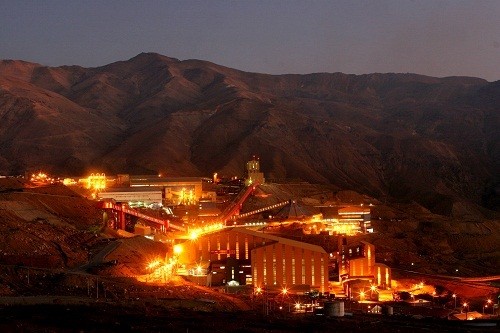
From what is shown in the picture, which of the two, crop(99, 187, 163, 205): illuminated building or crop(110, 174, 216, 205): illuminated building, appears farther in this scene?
crop(110, 174, 216, 205): illuminated building

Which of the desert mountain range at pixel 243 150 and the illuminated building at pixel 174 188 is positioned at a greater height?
the desert mountain range at pixel 243 150

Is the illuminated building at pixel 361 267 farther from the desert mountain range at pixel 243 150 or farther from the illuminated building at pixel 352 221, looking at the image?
the desert mountain range at pixel 243 150

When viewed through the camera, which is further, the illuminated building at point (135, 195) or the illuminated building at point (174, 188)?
the illuminated building at point (174, 188)

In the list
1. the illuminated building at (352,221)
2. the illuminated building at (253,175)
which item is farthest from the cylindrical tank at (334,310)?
the illuminated building at (253,175)

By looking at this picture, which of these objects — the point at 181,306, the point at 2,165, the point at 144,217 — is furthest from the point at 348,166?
the point at 181,306

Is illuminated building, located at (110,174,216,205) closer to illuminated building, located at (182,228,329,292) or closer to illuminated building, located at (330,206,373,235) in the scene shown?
illuminated building, located at (330,206,373,235)

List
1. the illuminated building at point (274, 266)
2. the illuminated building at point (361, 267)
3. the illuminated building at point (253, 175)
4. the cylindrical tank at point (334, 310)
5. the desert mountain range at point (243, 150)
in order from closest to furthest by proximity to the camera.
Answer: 1. the cylindrical tank at point (334, 310)
2. the illuminated building at point (274, 266)
3. the illuminated building at point (361, 267)
4. the illuminated building at point (253, 175)
5. the desert mountain range at point (243, 150)

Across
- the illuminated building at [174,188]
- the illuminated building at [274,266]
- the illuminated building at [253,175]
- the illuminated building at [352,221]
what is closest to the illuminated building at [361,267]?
the illuminated building at [274,266]

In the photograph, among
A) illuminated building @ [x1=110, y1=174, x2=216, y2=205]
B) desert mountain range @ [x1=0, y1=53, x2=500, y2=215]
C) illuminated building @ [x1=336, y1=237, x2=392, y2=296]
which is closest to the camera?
illuminated building @ [x1=336, y1=237, x2=392, y2=296]

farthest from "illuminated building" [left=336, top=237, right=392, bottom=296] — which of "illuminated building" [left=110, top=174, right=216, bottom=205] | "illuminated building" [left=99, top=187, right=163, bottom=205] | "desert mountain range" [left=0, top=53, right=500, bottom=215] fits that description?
"desert mountain range" [left=0, top=53, right=500, bottom=215]

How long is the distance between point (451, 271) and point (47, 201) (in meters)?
33.3

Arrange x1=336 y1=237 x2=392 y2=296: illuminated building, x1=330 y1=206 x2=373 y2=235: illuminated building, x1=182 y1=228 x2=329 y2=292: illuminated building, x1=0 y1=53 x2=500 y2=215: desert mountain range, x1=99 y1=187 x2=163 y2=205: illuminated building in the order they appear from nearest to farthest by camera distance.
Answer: x1=182 y1=228 x2=329 y2=292: illuminated building → x1=336 y1=237 x2=392 y2=296: illuminated building → x1=330 y1=206 x2=373 y2=235: illuminated building → x1=99 y1=187 x2=163 y2=205: illuminated building → x1=0 y1=53 x2=500 y2=215: desert mountain range

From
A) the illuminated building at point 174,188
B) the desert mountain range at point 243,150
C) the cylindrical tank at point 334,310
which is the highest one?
the desert mountain range at point 243,150

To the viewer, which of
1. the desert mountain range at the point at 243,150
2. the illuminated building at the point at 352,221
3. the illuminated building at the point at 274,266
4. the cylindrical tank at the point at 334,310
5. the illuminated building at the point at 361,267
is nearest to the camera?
the cylindrical tank at the point at 334,310
